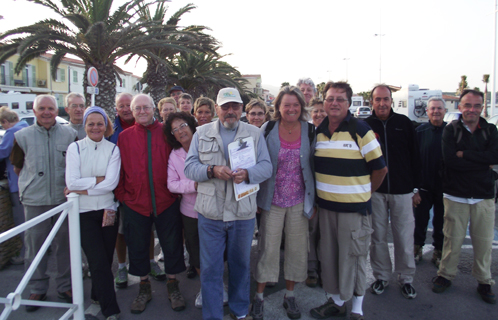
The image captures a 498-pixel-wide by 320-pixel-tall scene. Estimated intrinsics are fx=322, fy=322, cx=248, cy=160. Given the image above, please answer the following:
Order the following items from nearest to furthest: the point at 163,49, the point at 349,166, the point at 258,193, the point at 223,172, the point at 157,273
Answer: the point at 223,172
the point at 349,166
the point at 258,193
the point at 157,273
the point at 163,49

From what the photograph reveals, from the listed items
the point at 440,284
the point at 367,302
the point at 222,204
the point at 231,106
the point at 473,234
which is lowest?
the point at 367,302

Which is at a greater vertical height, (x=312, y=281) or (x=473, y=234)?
(x=473, y=234)

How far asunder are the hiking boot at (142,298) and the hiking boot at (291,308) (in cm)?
143

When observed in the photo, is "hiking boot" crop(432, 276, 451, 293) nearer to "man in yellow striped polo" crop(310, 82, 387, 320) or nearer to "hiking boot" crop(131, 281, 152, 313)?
"man in yellow striped polo" crop(310, 82, 387, 320)

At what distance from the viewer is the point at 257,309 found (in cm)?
312

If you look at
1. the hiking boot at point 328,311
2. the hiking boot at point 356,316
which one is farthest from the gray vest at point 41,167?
the hiking boot at point 356,316

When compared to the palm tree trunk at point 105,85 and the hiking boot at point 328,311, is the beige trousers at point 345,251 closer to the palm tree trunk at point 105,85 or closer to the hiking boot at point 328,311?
the hiking boot at point 328,311

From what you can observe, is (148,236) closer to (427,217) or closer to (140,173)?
(140,173)

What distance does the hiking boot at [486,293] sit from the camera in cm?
334

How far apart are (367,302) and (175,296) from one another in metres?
2.02

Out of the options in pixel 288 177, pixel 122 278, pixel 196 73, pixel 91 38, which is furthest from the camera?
pixel 196 73

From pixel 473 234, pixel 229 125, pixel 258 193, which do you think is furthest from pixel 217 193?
pixel 473 234

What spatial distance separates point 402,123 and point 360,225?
1.32m

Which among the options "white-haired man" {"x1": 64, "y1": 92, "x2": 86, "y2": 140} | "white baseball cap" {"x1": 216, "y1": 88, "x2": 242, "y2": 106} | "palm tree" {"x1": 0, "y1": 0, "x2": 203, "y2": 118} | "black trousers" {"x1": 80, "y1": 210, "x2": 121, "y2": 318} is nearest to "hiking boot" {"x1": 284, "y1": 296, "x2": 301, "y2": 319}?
"black trousers" {"x1": 80, "y1": 210, "x2": 121, "y2": 318}
